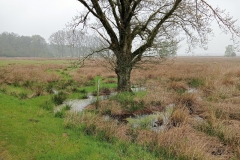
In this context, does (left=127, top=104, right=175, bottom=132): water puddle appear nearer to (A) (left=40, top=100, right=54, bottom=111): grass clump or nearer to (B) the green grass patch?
(B) the green grass patch

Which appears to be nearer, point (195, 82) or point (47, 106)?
point (47, 106)

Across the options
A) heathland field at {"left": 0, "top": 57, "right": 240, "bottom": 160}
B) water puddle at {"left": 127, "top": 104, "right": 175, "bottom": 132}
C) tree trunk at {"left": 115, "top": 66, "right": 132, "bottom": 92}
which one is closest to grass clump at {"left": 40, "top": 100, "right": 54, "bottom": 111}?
heathland field at {"left": 0, "top": 57, "right": 240, "bottom": 160}

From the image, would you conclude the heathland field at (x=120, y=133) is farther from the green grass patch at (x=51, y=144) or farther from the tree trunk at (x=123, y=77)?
the tree trunk at (x=123, y=77)

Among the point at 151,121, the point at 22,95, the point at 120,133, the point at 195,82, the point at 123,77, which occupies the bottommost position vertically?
the point at 151,121

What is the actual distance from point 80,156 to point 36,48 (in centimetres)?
9073

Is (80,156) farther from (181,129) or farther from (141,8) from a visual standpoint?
(141,8)

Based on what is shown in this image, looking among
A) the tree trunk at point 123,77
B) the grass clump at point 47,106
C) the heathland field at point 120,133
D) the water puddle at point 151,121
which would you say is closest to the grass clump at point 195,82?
the heathland field at point 120,133

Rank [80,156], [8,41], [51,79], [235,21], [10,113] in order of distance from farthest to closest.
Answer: [8,41]
[51,79]
[235,21]
[10,113]
[80,156]

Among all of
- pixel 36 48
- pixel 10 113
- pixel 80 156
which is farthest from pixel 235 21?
pixel 36 48

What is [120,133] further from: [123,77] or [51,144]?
[123,77]

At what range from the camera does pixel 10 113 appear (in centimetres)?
652

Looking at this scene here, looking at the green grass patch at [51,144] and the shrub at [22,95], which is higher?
the shrub at [22,95]

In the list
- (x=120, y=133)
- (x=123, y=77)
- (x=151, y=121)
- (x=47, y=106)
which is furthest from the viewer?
(x=123, y=77)

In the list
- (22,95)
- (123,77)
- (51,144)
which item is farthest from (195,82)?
(51,144)
